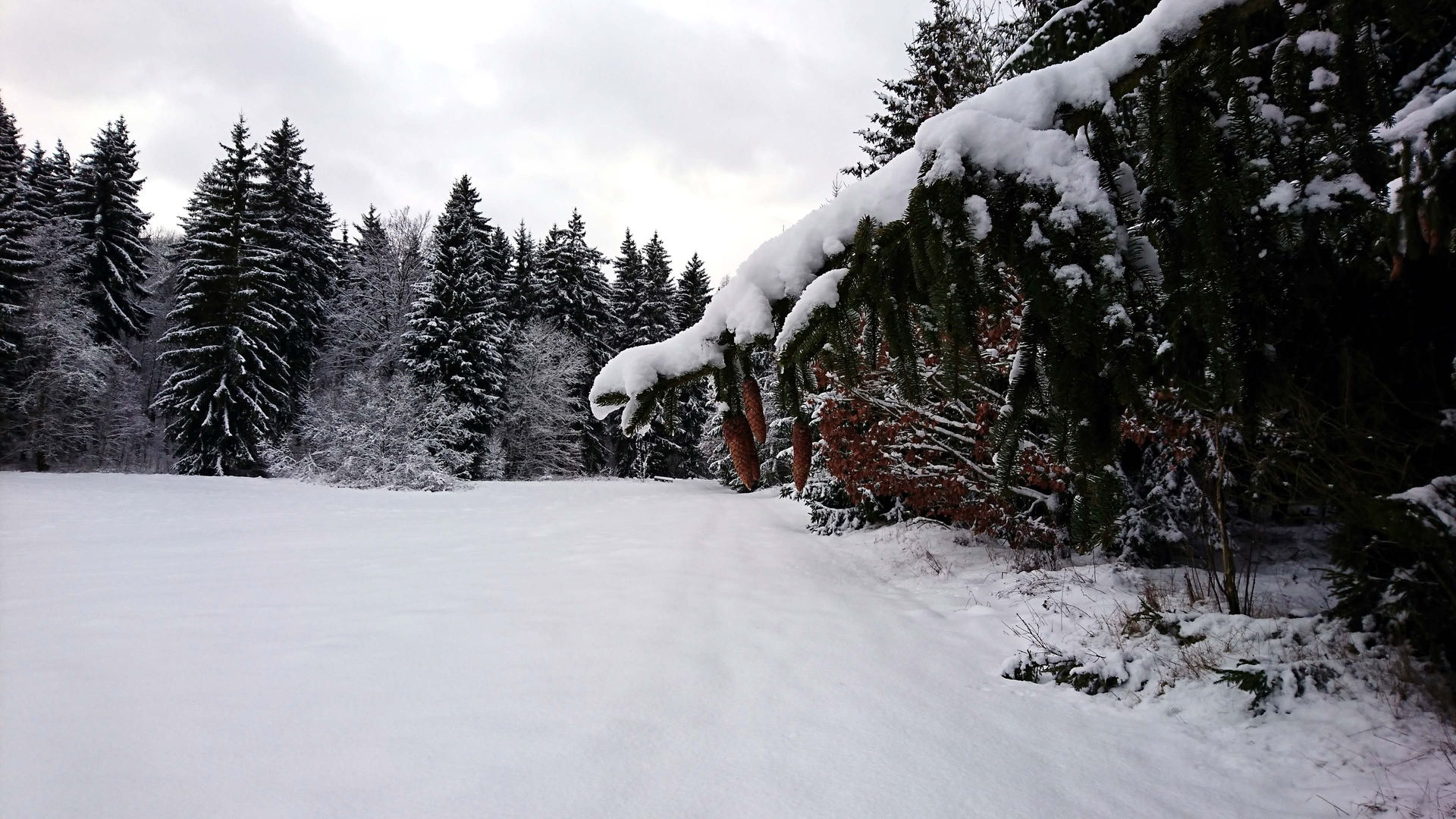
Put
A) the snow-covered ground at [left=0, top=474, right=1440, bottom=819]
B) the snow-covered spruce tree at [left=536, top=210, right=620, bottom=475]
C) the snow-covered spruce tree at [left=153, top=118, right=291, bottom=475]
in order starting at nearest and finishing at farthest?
the snow-covered ground at [left=0, top=474, right=1440, bottom=819] < the snow-covered spruce tree at [left=153, top=118, right=291, bottom=475] < the snow-covered spruce tree at [left=536, top=210, right=620, bottom=475]

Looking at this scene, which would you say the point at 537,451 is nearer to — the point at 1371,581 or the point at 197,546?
the point at 197,546

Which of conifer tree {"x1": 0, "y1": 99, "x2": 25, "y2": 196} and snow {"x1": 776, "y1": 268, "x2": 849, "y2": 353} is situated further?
conifer tree {"x1": 0, "y1": 99, "x2": 25, "y2": 196}

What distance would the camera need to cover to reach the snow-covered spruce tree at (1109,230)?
4.26 ft

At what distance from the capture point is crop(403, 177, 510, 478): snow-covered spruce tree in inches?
912

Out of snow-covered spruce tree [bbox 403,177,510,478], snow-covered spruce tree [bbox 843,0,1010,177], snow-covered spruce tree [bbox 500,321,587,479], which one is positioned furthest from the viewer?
snow-covered spruce tree [bbox 500,321,587,479]

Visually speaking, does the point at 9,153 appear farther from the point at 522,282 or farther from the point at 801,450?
the point at 801,450

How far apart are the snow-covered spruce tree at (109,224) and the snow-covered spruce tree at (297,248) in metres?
4.97

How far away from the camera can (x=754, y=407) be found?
1.50 meters

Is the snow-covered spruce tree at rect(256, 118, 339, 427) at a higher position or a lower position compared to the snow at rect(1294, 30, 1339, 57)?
higher

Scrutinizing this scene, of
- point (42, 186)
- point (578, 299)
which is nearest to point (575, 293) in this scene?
point (578, 299)

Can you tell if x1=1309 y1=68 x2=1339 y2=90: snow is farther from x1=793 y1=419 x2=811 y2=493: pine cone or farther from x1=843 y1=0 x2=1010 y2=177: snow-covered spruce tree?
x1=843 y1=0 x2=1010 y2=177: snow-covered spruce tree

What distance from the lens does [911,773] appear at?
275cm

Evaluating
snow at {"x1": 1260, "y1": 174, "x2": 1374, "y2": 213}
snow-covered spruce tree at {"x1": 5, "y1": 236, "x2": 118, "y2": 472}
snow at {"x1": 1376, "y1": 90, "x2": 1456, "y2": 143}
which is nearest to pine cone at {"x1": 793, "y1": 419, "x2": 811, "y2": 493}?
snow at {"x1": 1260, "y1": 174, "x2": 1374, "y2": 213}

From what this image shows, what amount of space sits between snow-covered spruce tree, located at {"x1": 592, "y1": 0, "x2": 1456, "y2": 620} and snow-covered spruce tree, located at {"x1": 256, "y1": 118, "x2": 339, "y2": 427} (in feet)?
89.4
